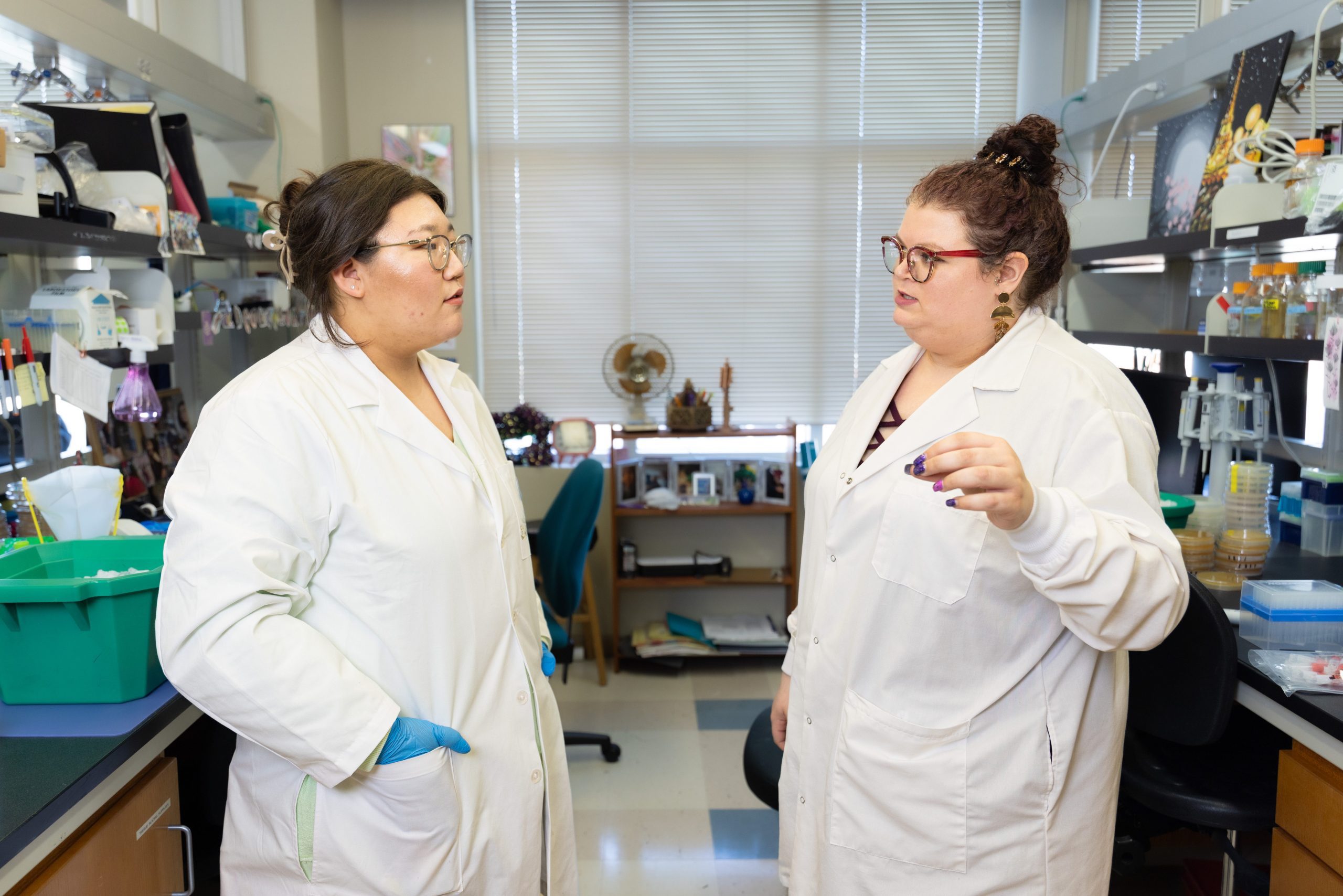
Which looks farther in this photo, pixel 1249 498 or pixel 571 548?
pixel 571 548

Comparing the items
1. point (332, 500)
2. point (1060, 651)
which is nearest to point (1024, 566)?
point (1060, 651)

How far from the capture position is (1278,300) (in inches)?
85.8

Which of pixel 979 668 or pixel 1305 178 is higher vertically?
pixel 1305 178

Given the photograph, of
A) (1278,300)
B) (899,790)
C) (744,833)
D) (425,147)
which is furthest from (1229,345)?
(425,147)

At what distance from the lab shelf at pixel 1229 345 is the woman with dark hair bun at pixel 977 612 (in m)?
0.89

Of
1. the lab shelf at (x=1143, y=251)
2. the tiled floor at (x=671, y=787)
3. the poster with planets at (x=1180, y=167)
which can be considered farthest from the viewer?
the poster with planets at (x=1180, y=167)

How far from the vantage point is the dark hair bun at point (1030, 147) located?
133cm

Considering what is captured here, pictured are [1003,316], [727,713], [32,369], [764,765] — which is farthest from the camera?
[727,713]

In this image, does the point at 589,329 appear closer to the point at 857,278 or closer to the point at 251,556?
the point at 857,278

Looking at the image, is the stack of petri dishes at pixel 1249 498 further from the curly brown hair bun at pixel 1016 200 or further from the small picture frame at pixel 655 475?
the small picture frame at pixel 655 475

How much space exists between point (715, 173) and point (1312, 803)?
3207mm

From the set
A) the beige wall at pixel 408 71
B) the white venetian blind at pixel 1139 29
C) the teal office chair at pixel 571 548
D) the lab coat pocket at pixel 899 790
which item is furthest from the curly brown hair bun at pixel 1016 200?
the beige wall at pixel 408 71

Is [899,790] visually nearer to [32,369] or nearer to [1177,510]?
[1177,510]

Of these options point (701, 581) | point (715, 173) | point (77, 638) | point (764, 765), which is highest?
point (715, 173)
